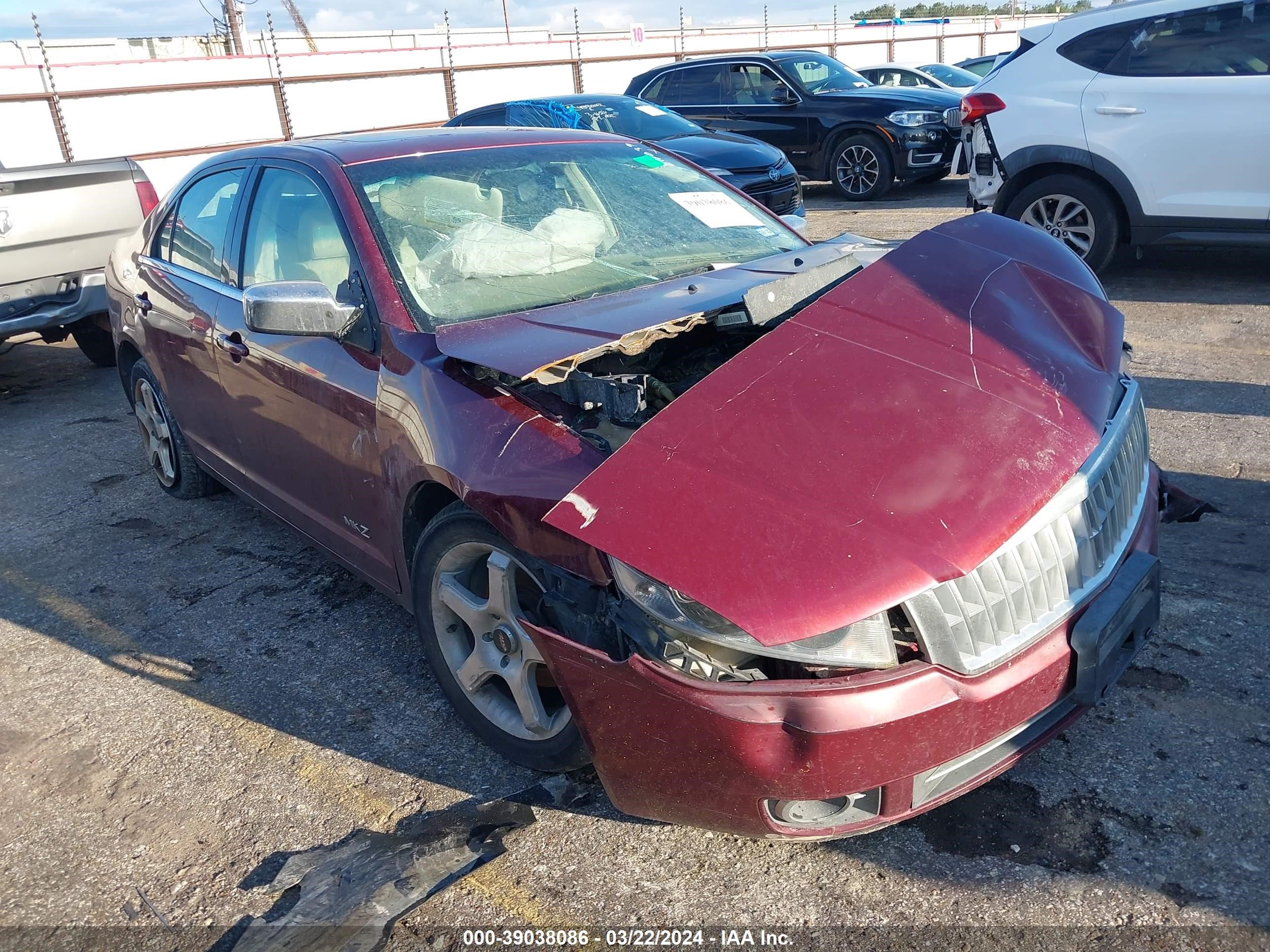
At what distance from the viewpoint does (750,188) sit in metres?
9.01

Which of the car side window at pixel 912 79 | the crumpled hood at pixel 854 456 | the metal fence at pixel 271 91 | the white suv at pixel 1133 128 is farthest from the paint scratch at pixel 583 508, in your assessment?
the car side window at pixel 912 79

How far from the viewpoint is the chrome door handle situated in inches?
149

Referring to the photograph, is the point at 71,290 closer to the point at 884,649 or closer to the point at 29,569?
the point at 29,569

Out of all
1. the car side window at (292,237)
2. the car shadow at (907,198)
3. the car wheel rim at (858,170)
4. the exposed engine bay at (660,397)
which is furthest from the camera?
the car wheel rim at (858,170)

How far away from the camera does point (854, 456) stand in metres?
2.27

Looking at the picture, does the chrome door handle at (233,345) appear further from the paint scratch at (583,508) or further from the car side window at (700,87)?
the car side window at (700,87)

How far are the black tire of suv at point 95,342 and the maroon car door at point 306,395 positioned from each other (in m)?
4.74

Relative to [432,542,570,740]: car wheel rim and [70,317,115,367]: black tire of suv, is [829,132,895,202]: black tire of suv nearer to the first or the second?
[70,317,115,367]: black tire of suv

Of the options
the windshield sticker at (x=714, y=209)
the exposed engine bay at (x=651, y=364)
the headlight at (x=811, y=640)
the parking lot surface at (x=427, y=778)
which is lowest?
the parking lot surface at (x=427, y=778)

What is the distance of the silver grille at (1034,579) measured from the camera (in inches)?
84.3

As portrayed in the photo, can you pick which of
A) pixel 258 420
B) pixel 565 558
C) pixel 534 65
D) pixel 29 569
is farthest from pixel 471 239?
pixel 534 65

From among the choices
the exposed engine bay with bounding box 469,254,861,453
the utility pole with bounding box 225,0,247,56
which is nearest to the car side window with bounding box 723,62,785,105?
the exposed engine bay with bounding box 469,254,861,453

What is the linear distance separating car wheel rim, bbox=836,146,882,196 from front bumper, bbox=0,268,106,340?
8264 millimetres

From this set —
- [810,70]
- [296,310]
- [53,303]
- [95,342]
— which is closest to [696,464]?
[296,310]
